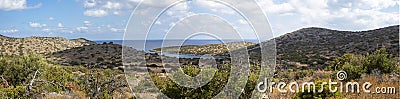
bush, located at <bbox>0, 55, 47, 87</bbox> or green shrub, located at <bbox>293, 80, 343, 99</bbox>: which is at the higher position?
green shrub, located at <bbox>293, 80, 343, 99</bbox>

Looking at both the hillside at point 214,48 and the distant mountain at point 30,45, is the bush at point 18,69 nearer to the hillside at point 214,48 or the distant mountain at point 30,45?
the hillside at point 214,48

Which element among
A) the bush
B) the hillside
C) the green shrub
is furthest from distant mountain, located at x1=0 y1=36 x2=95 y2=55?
the green shrub

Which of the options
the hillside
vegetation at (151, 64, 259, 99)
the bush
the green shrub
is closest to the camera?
the hillside

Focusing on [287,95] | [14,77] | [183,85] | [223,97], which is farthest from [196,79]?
[14,77]

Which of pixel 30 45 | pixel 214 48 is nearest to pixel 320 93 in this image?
pixel 214 48

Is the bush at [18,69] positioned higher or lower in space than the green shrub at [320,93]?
lower

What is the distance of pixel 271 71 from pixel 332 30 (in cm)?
8010

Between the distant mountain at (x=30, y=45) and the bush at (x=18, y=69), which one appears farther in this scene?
the distant mountain at (x=30, y=45)

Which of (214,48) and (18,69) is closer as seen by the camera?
(18,69)

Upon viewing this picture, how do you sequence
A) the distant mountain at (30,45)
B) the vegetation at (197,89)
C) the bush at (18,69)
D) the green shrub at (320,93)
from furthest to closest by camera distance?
1. the distant mountain at (30,45)
2. the bush at (18,69)
3. the vegetation at (197,89)
4. the green shrub at (320,93)

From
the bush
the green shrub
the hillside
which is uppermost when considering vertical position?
the hillside

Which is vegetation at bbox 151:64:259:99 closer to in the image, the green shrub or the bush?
the green shrub

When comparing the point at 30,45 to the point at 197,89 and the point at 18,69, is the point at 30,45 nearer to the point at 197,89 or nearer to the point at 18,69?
the point at 18,69

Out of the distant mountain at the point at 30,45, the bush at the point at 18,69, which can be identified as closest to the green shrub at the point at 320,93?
the bush at the point at 18,69
